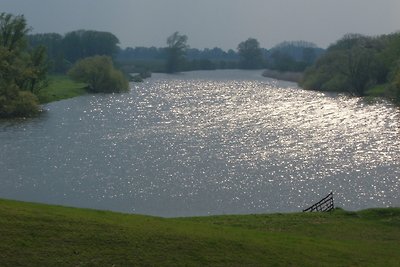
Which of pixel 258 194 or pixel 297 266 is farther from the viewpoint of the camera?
pixel 258 194

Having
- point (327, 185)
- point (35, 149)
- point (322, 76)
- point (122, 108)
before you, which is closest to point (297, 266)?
point (327, 185)

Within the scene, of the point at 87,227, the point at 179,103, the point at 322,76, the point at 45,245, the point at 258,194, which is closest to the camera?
the point at 45,245

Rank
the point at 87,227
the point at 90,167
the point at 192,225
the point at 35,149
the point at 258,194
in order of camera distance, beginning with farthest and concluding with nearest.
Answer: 1. the point at 35,149
2. the point at 90,167
3. the point at 258,194
4. the point at 192,225
5. the point at 87,227

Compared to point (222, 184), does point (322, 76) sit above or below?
above

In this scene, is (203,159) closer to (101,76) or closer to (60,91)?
(60,91)

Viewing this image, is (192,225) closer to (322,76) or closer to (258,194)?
(258,194)

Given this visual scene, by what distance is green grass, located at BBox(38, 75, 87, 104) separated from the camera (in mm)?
109775

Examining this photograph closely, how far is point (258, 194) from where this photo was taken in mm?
42250

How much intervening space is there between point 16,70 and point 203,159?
45.6 metres

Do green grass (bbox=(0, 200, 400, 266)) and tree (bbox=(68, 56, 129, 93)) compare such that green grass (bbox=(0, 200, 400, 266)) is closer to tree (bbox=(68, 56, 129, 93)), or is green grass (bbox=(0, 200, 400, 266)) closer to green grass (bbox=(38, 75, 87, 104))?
green grass (bbox=(38, 75, 87, 104))

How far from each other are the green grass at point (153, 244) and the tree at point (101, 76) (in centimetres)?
10667

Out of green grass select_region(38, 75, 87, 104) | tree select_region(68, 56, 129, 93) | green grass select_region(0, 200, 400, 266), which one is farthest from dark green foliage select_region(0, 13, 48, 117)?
green grass select_region(0, 200, 400, 266)

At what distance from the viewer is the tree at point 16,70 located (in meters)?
85.7

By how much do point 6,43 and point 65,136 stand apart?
1323 inches
